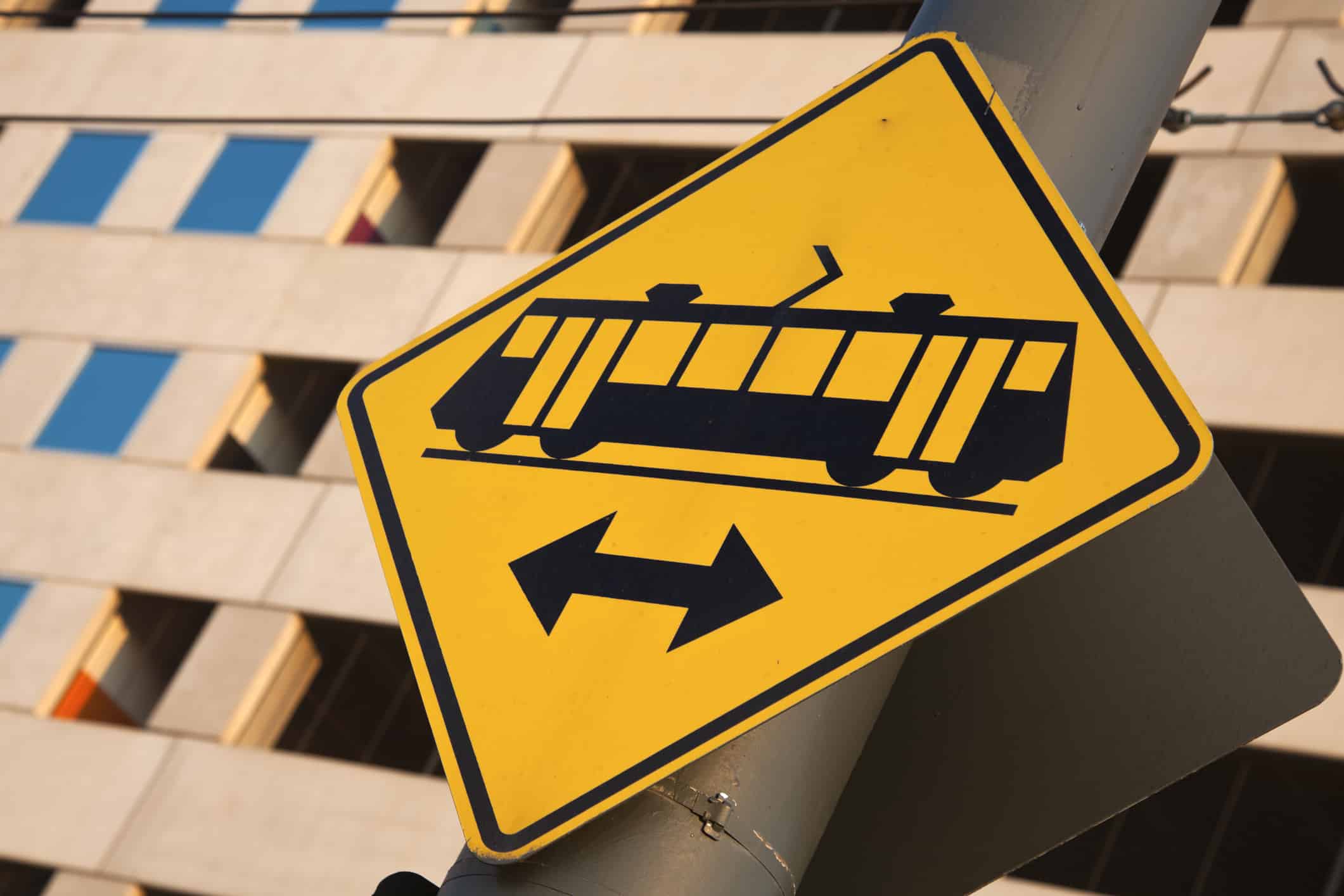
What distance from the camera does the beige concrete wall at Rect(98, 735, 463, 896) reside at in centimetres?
1530

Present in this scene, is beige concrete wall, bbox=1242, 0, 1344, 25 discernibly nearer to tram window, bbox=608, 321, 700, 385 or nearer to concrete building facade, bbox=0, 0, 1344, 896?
concrete building facade, bbox=0, 0, 1344, 896

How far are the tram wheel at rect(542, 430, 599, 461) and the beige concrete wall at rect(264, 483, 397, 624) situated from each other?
48.5ft

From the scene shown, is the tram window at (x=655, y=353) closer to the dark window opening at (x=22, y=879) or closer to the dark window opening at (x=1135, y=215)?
the dark window opening at (x=1135, y=215)

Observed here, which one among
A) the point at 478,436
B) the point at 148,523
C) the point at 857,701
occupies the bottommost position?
the point at 148,523

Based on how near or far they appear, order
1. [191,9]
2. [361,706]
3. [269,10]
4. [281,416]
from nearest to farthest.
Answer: [361,706] → [281,416] → [269,10] → [191,9]

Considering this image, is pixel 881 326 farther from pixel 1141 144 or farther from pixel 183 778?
pixel 183 778

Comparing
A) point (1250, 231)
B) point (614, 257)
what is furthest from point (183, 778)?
point (614, 257)

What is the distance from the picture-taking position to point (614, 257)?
2236 mm

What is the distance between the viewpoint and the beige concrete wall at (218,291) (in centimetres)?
1861

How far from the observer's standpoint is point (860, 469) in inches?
70.9

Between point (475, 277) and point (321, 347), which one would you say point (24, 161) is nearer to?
point (321, 347)

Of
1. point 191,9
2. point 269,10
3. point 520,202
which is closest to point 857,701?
point 520,202

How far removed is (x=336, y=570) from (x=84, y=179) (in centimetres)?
835

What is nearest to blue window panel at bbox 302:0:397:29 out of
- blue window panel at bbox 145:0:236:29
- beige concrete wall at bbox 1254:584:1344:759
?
blue window panel at bbox 145:0:236:29
